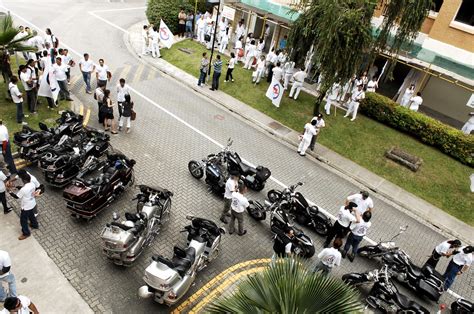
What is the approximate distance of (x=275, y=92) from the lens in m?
17.1

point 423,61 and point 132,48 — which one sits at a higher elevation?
point 423,61

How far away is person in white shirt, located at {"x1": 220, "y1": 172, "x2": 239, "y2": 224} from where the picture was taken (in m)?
9.92

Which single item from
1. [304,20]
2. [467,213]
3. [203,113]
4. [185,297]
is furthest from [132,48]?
[467,213]

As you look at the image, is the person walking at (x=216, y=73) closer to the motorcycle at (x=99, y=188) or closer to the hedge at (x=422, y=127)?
the hedge at (x=422, y=127)

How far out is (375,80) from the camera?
1898 cm

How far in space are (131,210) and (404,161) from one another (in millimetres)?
11014

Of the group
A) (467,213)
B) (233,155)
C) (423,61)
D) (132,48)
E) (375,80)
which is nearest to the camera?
(233,155)

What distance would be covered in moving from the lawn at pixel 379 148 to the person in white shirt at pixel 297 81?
44cm

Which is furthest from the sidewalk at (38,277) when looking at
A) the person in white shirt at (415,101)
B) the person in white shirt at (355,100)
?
the person in white shirt at (415,101)

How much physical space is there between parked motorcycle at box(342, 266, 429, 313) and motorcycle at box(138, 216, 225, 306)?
3785mm

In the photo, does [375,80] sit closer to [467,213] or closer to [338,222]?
[467,213]

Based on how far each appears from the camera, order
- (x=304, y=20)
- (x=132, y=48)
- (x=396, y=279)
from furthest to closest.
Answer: (x=132, y=48) < (x=304, y=20) < (x=396, y=279)

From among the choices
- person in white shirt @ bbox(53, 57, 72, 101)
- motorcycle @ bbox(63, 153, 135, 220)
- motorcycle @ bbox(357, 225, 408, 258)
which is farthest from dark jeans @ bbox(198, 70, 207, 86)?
motorcycle @ bbox(357, 225, 408, 258)

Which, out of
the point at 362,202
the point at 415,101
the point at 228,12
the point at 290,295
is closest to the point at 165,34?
the point at 228,12
